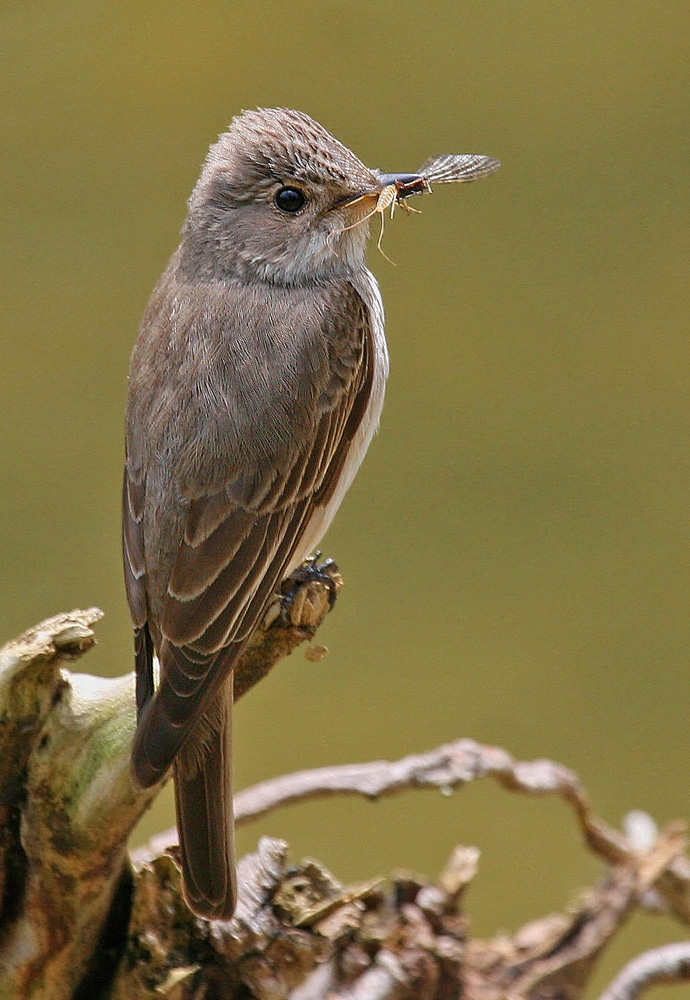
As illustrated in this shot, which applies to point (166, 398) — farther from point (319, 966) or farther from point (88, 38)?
point (88, 38)

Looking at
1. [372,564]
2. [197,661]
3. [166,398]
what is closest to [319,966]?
[197,661]

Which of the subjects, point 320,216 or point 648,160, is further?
point 648,160

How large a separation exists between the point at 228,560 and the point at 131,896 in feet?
1.79

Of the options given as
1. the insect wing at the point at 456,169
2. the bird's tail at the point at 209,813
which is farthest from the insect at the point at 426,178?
the bird's tail at the point at 209,813

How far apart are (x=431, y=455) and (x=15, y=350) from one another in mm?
1291

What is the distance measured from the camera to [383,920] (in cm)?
242

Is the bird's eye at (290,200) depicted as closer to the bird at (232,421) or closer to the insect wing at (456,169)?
the bird at (232,421)

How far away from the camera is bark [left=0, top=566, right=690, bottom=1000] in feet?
6.49

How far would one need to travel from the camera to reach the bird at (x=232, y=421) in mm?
2031

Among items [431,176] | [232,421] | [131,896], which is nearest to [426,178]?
[431,176]

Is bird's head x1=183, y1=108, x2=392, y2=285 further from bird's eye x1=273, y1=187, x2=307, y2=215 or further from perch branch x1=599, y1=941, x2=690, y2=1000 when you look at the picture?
perch branch x1=599, y1=941, x2=690, y2=1000

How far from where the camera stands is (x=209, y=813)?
2.05 m

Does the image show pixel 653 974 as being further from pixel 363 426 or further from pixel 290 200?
pixel 290 200

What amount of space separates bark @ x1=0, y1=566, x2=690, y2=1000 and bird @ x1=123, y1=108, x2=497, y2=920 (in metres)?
0.09
